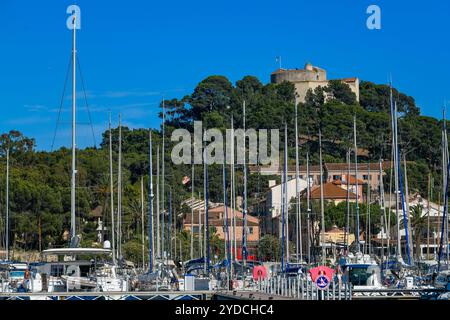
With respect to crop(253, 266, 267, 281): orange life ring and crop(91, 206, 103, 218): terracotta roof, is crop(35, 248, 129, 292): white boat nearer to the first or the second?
crop(253, 266, 267, 281): orange life ring

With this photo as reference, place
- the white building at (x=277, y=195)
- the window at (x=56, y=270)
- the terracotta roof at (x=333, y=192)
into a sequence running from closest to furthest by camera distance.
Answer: the window at (x=56, y=270), the white building at (x=277, y=195), the terracotta roof at (x=333, y=192)

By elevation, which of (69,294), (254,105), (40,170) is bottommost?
(69,294)

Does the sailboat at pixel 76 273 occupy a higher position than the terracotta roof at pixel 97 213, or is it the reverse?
the terracotta roof at pixel 97 213

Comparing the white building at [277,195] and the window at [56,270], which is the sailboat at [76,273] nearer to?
the window at [56,270]

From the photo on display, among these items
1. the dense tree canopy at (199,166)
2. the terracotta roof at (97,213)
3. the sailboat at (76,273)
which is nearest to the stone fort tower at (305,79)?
the dense tree canopy at (199,166)

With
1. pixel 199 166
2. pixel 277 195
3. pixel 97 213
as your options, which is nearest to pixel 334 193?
pixel 277 195

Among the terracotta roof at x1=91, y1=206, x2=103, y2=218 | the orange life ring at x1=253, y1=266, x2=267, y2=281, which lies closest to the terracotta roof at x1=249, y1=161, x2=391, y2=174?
the terracotta roof at x1=91, y1=206, x2=103, y2=218

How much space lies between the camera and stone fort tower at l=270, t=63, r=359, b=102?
185250 millimetres

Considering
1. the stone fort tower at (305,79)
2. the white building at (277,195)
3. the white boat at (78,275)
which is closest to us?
the white boat at (78,275)

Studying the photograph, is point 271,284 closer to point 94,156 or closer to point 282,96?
point 94,156

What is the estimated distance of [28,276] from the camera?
34844 mm

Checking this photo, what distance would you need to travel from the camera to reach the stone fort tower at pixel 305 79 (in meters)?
185

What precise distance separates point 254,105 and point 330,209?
58074 mm

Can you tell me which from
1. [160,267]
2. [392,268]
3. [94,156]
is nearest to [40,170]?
[94,156]
